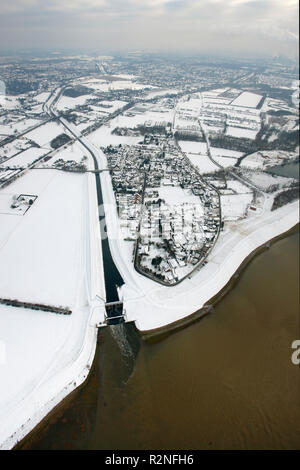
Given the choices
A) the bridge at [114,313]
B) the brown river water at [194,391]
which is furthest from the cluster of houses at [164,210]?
the brown river water at [194,391]

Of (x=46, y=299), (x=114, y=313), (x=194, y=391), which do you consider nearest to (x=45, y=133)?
(x=46, y=299)

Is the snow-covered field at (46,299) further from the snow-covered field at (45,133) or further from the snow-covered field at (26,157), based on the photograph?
the snow-covered field at (45,133)

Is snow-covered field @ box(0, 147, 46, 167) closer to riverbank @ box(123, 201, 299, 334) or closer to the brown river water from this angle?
riverbank @ box(123, 201, 299, 334)

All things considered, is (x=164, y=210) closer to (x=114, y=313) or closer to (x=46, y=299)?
(x=114, y=313)

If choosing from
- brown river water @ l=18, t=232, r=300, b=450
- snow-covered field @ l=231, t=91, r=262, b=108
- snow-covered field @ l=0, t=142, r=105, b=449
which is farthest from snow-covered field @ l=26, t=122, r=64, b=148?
snow-covered field @ l=231, t=91, r=262, b=108

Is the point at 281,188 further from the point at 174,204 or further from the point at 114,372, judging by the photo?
the point at 114,372

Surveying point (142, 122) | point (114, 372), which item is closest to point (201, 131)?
point (142, 122)
